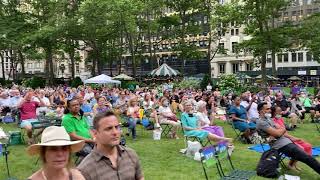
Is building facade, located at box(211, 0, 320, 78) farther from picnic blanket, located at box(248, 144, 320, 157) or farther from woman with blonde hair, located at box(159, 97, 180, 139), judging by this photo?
picnic blanket, located at box(248, 144, 320, 157)

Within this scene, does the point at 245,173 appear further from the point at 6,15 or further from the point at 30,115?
the point at 6,15

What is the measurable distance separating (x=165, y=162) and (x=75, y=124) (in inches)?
131

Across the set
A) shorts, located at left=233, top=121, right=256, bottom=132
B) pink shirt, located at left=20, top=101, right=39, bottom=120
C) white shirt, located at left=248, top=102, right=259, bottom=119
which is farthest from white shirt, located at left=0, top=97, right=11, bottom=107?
white shirt, located at left=248, top=102, right=259, bottom=119

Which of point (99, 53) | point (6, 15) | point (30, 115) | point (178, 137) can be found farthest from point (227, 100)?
point (6, 15)

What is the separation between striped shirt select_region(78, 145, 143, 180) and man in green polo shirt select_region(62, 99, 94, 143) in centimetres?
355

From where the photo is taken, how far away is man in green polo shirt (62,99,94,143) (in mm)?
7332

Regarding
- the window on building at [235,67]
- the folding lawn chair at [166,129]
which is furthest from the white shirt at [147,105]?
the window on building at [235,67]

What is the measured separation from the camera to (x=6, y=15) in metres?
43.5

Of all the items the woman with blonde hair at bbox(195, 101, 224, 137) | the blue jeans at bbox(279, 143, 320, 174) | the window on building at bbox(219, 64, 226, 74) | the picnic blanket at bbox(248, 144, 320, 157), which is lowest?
the picnic blanket at bbox(248, 144, 320, 157)

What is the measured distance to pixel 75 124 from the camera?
7.49 metres

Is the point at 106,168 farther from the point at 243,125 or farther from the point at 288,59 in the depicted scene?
the point at 288,59

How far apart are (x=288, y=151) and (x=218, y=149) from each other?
6.41 ft

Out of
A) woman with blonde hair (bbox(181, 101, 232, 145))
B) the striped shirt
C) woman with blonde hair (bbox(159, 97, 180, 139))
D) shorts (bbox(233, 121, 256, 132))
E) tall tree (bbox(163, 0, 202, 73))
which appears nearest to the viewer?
the striped shirt

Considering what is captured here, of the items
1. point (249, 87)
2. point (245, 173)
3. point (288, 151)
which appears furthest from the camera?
point (249, 87)
